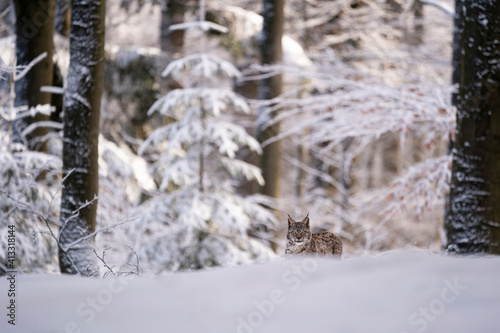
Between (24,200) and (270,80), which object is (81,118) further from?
(270,80)

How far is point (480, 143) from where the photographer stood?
18.4 feet

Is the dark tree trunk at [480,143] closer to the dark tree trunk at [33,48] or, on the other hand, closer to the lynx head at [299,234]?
the lynx head at [299,234]

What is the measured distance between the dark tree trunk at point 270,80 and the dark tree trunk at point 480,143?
5.48 metres

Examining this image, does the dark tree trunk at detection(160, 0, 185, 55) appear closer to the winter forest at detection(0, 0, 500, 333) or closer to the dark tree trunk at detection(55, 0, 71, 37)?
the winter forest at detection(0, 0, 500, 333)

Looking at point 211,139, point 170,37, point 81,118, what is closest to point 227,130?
point 211,139

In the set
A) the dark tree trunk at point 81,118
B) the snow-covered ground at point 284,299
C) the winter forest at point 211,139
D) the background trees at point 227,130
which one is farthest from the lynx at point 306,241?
the dark tree trunk at point 81,118

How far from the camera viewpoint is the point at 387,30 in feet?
51.2

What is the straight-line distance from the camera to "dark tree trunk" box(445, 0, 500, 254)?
5598mm

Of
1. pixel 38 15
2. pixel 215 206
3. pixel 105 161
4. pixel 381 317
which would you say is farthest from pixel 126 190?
pixel 381 317

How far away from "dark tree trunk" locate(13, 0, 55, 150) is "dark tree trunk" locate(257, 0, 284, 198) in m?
4.46

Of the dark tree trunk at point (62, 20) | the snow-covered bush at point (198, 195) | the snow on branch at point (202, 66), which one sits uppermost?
the dark tree trunk at point (62, 20)

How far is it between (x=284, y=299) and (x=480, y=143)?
10.7ft

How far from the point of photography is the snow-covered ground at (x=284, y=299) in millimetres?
3113

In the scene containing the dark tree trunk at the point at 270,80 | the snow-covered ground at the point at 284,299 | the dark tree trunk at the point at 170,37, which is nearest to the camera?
the snow-covered ground at the point at 284,299
